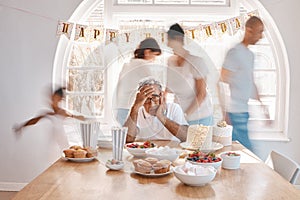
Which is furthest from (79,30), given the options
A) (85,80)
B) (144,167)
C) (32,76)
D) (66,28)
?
(144,167)

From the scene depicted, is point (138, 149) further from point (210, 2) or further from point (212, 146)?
point (210, 2)

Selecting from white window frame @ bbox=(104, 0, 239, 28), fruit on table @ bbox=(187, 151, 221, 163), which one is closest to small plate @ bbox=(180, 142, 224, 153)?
fruit on table @ bbox=(187, 151, 221, 163)

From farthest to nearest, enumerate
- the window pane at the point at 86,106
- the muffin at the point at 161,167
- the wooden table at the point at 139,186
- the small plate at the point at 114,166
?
1. the window pane at the point at 86,106
2. the small plate at the point at 114,166
3. the muffin at the point at 161,167
4. the wooden table at the point at 139,186

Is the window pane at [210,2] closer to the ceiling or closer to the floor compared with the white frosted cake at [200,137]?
closer to the ceiling

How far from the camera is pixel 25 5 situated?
147 inches

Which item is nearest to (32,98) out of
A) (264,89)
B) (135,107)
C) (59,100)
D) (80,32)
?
(59,100)

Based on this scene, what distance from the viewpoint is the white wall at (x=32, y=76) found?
3588mm

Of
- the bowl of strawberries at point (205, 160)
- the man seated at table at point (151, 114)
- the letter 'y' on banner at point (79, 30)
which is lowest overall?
the bowl of strawberries at point (205, 160)

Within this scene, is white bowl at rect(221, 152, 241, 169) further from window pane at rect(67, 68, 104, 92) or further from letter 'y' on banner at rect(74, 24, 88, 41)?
letter 'y' on banner at rect(74, 24, 88, 41)

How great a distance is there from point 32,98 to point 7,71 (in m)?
0.35

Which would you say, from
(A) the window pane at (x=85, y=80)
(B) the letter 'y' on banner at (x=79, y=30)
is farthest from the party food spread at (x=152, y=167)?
(B) the letter 'y' on banner at (x=79, y=30)

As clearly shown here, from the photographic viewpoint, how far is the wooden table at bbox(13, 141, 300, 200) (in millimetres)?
1562

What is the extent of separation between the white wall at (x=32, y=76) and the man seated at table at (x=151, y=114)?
4.97 feet

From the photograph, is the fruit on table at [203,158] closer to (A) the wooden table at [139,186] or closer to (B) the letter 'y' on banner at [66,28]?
(A) the wooden table at [139,186]
